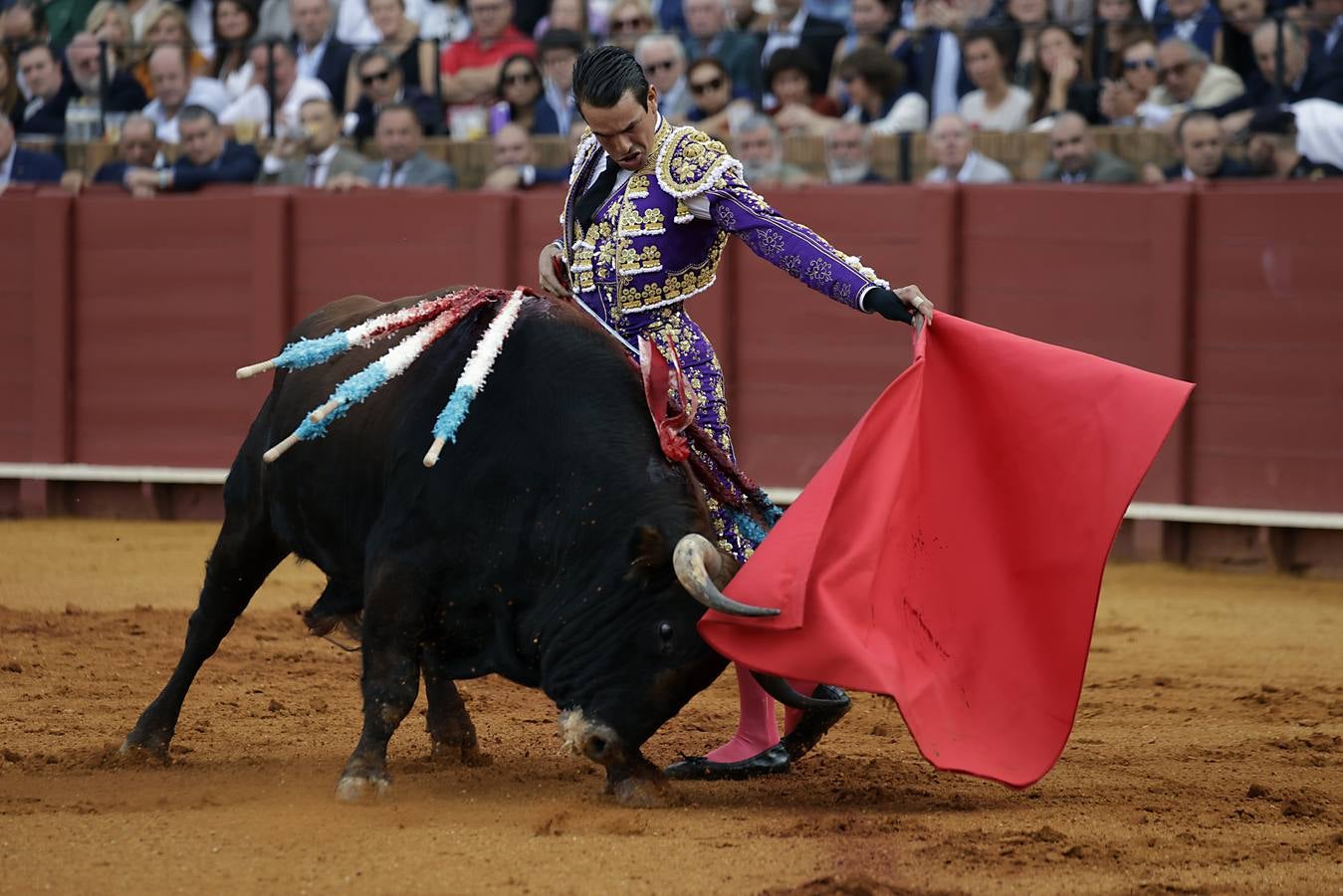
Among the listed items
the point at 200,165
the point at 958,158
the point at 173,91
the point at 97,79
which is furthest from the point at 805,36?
the point at 97,79

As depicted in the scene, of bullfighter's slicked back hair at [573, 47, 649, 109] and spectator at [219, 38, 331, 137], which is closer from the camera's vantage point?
bullfighter's slicked back hair at [573, 47, 649, 109]

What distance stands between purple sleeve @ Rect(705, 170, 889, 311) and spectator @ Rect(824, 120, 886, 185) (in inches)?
149

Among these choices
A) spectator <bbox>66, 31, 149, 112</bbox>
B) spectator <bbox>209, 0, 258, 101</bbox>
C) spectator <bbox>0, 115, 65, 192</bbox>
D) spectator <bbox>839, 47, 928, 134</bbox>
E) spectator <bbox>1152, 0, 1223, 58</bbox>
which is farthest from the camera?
spectator <bbox>66, 31, 149, 112</bbox>

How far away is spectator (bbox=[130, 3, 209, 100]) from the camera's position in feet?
29.2

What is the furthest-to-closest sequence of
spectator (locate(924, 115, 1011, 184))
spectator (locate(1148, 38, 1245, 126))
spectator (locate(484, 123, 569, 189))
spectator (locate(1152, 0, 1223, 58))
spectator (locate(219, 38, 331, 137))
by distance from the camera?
1. spectator (locate(219, 38, 331, 137))
2. spectator (locate(484, 123, 569, 189))
3. spectator (locate(924, 115, 1011, 184))
4. spectator (locate(1152, 0, 1223, 58))
5. spectator (locate(1148, 38, 1245, 126))

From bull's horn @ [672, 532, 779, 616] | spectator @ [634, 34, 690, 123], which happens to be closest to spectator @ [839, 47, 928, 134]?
spectator @ [634, 34, 690, 123]

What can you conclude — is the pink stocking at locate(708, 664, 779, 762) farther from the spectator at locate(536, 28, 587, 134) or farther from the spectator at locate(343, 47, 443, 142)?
the spectator at locate(343, 47, 443, 142)

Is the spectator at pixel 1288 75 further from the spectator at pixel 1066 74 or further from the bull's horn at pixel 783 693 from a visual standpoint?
the bull's horn at pixel 783 693

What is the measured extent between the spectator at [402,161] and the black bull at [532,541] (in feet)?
14.2

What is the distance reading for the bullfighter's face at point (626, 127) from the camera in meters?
3.32

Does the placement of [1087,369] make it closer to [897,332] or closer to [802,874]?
[802,874]

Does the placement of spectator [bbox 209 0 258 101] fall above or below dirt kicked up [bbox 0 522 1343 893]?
above

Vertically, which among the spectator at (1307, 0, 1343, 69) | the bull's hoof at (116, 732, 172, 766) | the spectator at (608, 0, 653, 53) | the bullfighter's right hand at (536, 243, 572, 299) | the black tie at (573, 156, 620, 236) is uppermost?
the spectator at (608, 0, 653, 53)

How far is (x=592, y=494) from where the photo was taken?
3250 mm
